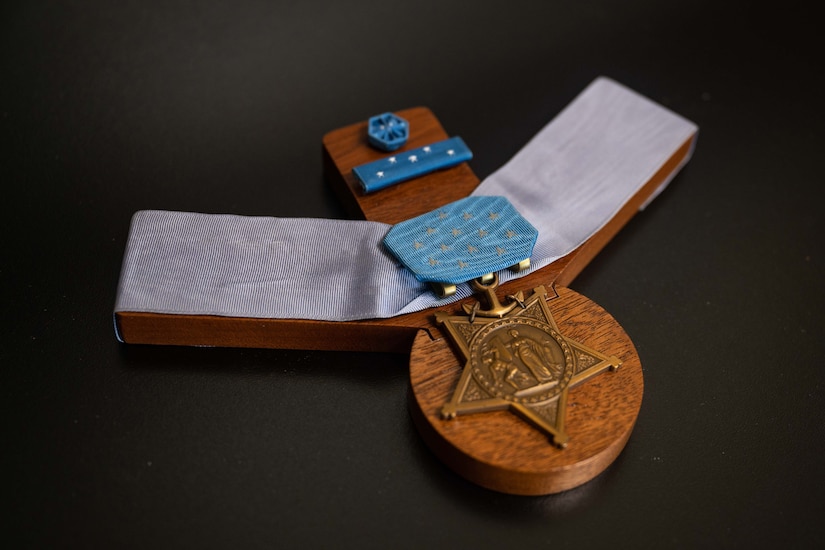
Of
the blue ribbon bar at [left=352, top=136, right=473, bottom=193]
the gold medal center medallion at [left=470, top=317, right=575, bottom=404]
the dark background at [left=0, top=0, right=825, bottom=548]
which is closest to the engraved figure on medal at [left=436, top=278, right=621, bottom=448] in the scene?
the gold medal center medallion at [left=470, top=317, right=575, bottom=404]

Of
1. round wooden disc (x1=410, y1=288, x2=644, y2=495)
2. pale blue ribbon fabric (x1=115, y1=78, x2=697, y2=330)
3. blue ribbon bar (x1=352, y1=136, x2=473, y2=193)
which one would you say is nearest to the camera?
round wooden disc (x1=410, y1=288, x2=644, y2=495)

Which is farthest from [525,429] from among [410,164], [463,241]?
[410,164]

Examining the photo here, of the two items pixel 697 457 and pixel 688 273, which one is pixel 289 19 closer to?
pixel 688 273

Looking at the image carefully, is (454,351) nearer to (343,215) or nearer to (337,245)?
(337,245)

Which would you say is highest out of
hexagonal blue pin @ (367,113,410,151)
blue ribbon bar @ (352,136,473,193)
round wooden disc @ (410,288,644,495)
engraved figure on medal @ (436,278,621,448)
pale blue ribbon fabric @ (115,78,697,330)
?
hexagonal blue pin @ (367,113,410,151)

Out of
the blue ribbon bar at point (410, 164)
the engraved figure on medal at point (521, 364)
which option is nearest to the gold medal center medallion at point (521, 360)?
the engraved figure on medal at point (521, 364)

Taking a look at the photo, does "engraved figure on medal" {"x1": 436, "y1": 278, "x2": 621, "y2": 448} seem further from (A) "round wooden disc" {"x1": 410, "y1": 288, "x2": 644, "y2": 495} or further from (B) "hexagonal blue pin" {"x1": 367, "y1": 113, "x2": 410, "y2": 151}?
(B) "hexagonal blue pin" {"x1": 367, "y1": 113, "x2": 410, "y2": 151}
